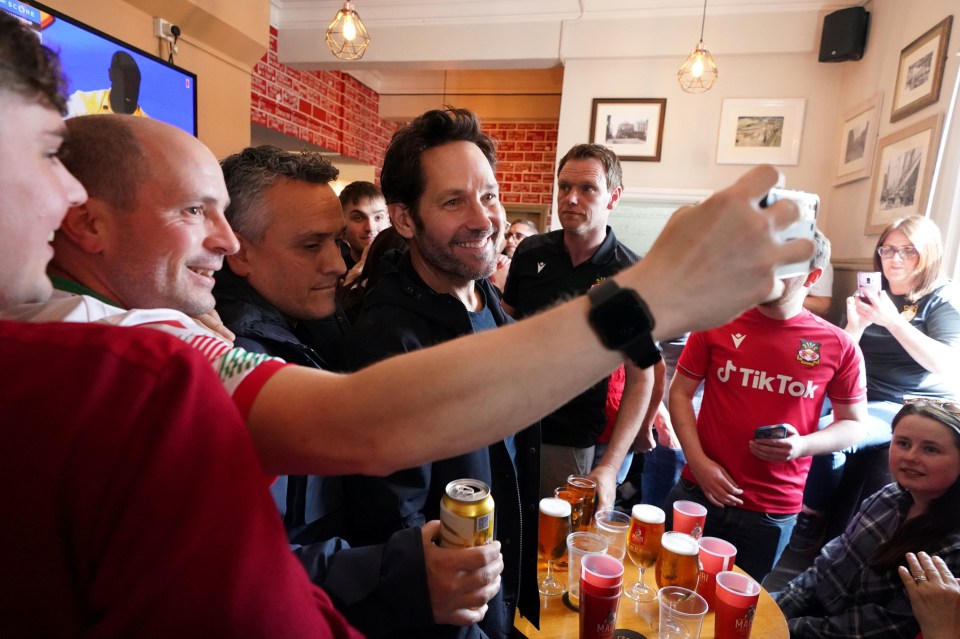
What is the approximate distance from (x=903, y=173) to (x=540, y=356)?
11.5ft

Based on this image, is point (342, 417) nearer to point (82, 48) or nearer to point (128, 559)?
point (128, 559)

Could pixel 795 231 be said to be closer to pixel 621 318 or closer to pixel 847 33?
pixel 621 318

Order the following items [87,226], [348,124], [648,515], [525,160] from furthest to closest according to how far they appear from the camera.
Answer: [525,160] < [348,124] < [648,515] < [87,226]

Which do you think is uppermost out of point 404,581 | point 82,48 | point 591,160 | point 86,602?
point 82,48

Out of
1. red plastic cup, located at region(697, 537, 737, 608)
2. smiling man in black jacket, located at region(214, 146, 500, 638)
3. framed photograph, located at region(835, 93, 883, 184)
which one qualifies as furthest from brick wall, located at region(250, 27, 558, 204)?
red plastic cup, located at region(697, 537, 737, 608)

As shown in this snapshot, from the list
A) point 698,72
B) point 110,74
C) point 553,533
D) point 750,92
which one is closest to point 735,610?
point 553,533

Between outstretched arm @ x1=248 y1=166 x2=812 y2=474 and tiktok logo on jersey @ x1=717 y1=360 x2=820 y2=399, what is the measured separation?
156cm

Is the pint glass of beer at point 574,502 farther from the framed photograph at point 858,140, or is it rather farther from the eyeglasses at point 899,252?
the framed photograph at point 858,140

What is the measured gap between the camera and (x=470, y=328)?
1.23m

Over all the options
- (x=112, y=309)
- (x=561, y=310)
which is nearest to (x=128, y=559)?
(x=112, y=309)

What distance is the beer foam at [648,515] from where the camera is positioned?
1255 mm

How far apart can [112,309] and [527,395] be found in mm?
499

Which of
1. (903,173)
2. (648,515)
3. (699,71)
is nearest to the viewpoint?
Result: (648,515)

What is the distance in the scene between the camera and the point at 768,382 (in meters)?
1.87
